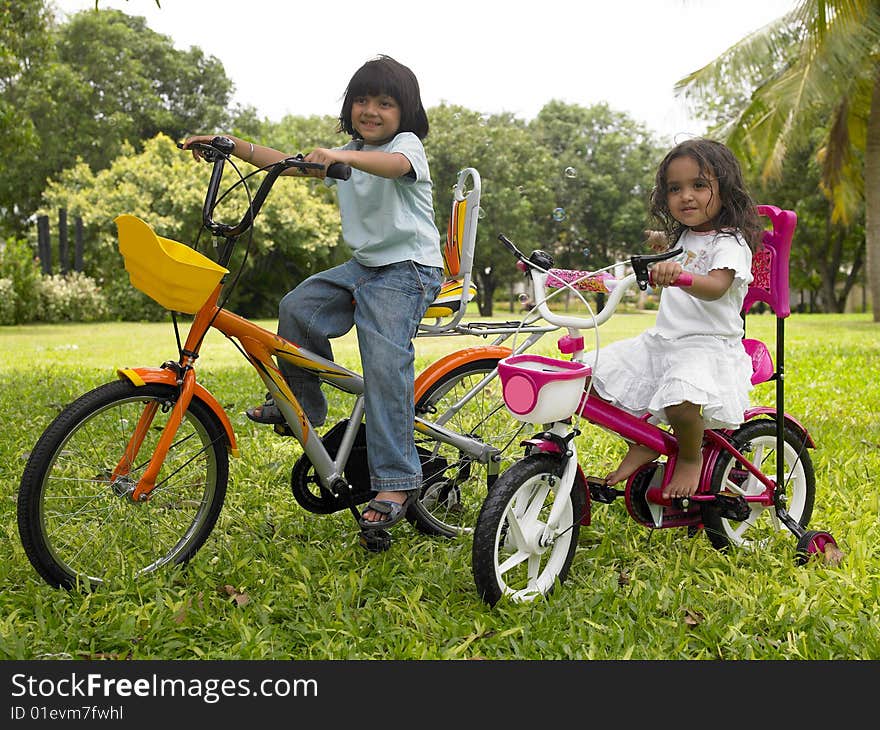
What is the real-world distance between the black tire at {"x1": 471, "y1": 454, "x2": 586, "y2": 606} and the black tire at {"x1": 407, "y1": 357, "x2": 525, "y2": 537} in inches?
20.3

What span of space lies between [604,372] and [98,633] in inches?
71.2

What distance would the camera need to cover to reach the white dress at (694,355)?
9.35 ft

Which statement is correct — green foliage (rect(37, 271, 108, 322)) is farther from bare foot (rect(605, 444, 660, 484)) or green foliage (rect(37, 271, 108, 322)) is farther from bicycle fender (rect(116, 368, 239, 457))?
bare foot (rect(605, 444, 660, 484))

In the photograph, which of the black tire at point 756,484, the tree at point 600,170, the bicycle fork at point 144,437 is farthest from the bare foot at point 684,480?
the tree at point 600,170

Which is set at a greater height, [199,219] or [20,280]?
[199,219]

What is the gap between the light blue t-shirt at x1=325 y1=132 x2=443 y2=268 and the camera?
2936 millimetres

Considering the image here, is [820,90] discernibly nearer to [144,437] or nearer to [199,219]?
[199,219]

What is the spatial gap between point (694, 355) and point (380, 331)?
104 centimetres

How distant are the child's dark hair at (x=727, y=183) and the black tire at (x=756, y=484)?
0.77 meters

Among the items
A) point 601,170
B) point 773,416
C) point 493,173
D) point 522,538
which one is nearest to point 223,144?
point 522,538

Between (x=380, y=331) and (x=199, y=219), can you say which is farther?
(x=199, y=219)

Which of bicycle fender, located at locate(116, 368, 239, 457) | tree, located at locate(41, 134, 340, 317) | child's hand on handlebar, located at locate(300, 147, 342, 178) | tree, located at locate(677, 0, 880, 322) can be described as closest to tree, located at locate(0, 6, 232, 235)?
tree, located at locate(41, 134, 340, 317)

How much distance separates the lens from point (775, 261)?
9.78 feet

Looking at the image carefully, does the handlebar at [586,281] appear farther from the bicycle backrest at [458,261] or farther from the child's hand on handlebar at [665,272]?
the bicycle backrest at [458,261]
